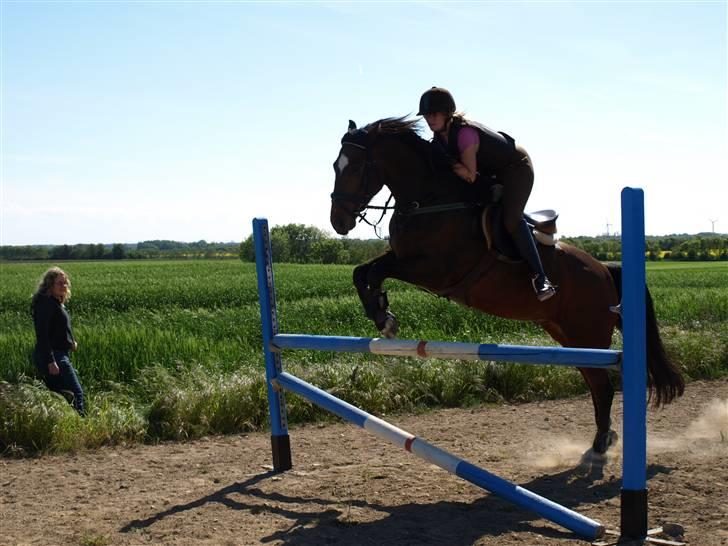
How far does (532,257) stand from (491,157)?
762mm

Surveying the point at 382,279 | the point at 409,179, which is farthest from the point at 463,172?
the point at 382,279

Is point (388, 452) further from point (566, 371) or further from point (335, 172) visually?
point (566, 371)

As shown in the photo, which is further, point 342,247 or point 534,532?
point 342,247

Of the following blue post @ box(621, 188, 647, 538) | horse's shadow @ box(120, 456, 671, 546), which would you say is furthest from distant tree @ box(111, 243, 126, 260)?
blue post @ box(621, 188, 647, 538)

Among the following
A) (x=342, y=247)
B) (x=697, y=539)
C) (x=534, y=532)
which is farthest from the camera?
(x=342, y=247)

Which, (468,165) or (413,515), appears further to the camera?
(468,165)

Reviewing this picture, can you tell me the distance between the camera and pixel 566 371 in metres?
9.30

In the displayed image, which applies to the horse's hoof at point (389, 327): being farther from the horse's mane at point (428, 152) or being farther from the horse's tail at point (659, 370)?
the horse's tail at point (659, 370)

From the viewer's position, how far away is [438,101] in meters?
5.04

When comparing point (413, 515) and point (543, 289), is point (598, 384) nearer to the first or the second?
point (543, 289)

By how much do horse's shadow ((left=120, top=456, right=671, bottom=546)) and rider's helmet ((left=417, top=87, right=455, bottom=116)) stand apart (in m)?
2.61

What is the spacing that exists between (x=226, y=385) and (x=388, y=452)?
2.06 m

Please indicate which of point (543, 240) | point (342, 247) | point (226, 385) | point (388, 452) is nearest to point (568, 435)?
point (388, 452)

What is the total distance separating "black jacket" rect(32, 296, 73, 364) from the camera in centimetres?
760
